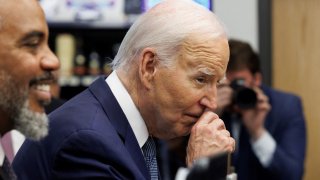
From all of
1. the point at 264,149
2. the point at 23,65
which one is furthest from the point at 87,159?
the point at 264,149

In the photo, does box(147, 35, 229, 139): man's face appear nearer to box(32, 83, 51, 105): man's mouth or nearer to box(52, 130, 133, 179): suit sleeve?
box(52, 130, 133, 179): suit sleeve

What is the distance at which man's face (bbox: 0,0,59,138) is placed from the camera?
1.46 m

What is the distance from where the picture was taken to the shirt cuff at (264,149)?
3.14 meters

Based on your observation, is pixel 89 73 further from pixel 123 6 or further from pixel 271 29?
pixel 271 29

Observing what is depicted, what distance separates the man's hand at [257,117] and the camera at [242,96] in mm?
26

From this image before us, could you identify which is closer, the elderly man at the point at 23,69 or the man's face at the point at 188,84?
the elderly man at the point at 23,69

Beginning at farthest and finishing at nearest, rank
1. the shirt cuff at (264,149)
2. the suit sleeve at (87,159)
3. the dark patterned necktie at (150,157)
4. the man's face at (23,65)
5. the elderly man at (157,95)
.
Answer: the shirt cuff at (264,149) → the dark patterned necktie at (150,157) → the elderly man at (157,95) → the suit sleeve at (87,159) → the man's face at (23,65)

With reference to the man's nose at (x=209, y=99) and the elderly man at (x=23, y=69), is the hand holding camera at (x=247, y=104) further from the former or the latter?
the elderly man at (x=23, y=69)

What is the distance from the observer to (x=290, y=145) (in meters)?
3.27

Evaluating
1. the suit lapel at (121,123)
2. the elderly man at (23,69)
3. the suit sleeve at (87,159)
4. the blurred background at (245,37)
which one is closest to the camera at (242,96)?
the blurred background at (245,37)

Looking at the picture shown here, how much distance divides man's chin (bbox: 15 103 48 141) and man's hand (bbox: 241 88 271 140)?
1820mm

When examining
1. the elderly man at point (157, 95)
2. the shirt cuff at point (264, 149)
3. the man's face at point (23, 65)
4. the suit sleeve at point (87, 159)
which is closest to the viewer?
the man's face at point (23, 65)

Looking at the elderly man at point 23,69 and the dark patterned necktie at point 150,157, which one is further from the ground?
the elderly man at point 23,69

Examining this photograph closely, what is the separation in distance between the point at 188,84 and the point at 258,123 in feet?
4.96
